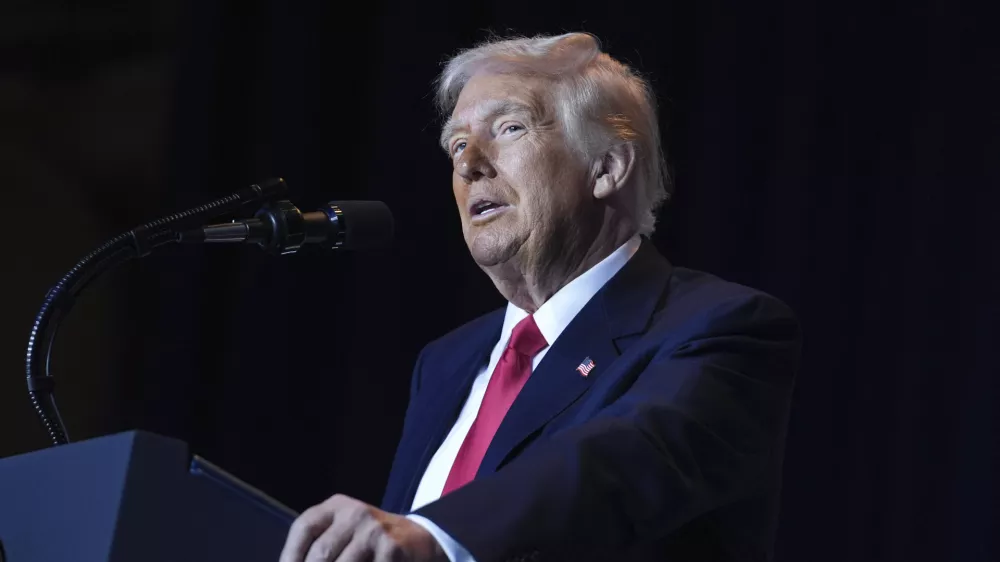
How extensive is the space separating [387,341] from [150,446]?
2.39 meters

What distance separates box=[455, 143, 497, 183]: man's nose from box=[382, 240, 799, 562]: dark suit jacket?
13.2 inches

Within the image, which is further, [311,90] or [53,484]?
[311,90]

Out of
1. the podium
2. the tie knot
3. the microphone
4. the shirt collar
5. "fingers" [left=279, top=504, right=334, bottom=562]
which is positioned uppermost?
the microphone

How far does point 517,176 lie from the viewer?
2254 mm

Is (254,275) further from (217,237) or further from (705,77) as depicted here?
(217,237)

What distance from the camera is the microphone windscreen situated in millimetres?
1818

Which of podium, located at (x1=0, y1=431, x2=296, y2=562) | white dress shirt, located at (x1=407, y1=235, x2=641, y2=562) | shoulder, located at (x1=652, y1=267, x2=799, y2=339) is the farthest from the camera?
white dress shirt, located at (x1=407, y1=235, x2=641, y2=562)

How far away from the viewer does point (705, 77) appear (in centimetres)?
349

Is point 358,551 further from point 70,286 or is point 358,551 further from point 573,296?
point 573,296

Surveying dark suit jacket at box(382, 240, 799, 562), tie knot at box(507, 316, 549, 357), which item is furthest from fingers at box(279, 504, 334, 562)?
tie knot at box(507, 316, 549, 357)

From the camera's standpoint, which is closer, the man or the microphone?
the man

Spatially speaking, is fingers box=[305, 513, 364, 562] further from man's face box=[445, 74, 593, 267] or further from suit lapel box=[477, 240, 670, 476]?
man's face box=[445, 74, 593, 267]

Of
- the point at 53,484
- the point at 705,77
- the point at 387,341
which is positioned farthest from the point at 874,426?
the point at 53,484

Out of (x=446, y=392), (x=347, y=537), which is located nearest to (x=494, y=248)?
(x=446, y=392)
